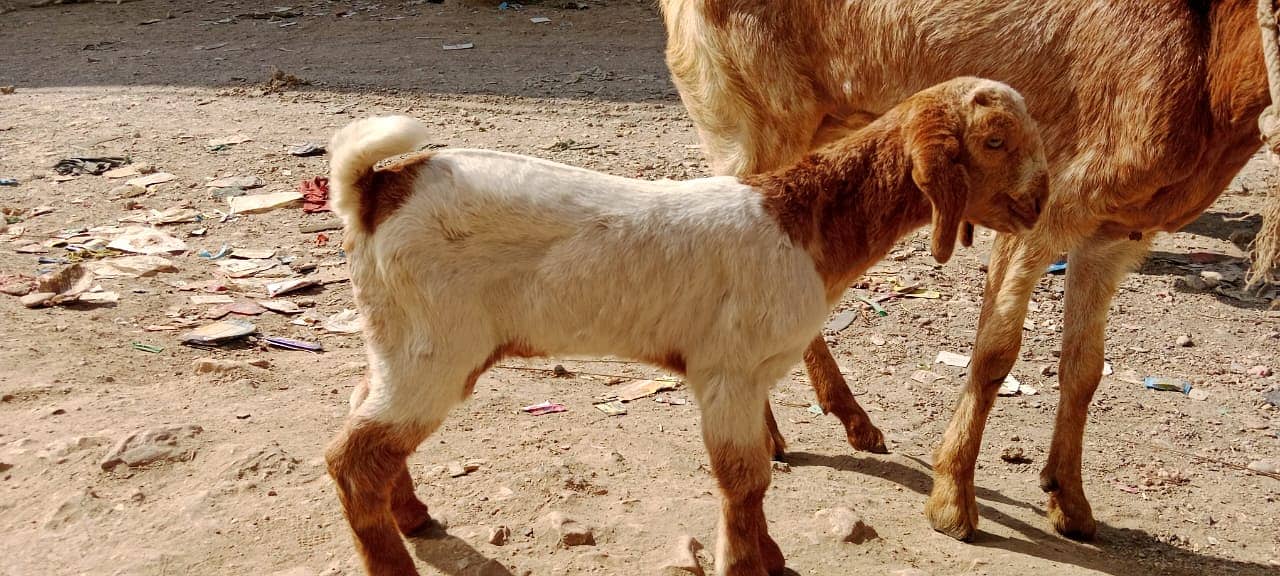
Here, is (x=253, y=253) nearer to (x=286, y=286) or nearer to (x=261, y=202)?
(x=286, y=286)

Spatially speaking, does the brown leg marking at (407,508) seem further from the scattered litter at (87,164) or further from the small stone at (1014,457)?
the scattered litter at (87,164)

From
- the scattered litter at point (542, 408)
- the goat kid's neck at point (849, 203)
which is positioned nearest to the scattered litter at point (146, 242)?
the scattered litter at point (542, 408)

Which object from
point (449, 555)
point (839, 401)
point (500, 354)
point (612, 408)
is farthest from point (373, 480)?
point (839, 401)

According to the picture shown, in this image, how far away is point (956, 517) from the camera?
457 centimetres

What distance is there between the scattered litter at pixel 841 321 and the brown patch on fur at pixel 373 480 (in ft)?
11.5

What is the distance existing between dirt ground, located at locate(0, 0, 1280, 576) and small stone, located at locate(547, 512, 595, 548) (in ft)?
0.10

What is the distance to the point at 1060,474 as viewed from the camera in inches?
189

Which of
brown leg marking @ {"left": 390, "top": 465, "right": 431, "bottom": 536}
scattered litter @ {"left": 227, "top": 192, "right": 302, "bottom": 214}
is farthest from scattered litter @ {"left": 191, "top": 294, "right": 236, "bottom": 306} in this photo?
brown leg marking @ {"left": 390, "top": 465, "right": 431, "bottom": 536}

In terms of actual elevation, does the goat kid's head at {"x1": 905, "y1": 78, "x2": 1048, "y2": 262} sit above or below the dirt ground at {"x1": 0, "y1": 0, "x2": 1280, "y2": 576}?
above

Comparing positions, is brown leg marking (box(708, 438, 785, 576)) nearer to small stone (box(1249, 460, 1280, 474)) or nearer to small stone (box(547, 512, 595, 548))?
small stone (box(547, 512, 595, 548))

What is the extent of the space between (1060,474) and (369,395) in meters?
2.81

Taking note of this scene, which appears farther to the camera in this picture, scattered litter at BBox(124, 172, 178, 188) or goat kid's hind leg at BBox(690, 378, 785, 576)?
scattered litter at BBox(124, 172, 178, 188)

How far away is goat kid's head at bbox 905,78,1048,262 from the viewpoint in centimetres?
353

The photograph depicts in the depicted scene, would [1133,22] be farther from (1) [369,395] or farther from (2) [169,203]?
(2) [169,203]
